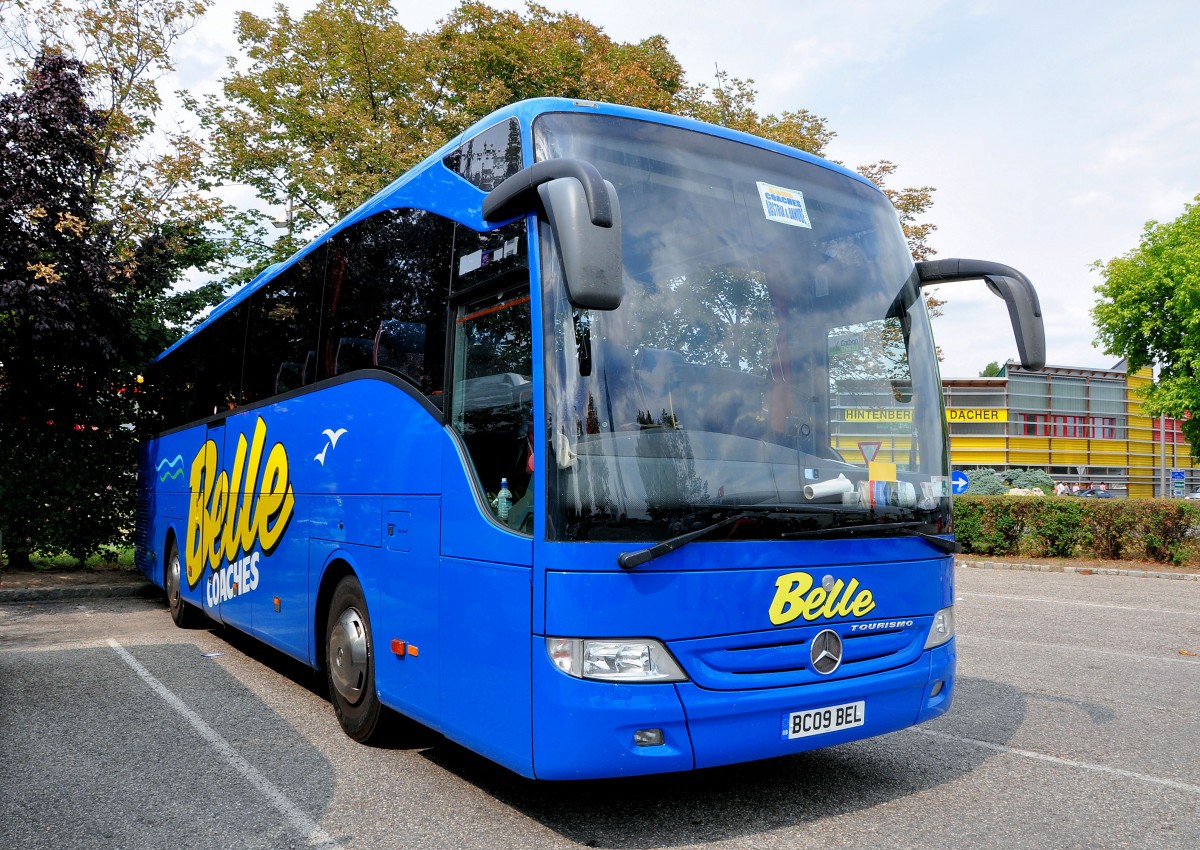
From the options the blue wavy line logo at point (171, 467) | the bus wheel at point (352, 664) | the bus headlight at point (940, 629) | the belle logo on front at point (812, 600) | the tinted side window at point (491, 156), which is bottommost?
the bus wheel at point (352, 664)

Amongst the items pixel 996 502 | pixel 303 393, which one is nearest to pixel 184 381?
pixel 303 393

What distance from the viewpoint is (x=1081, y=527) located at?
18875mm

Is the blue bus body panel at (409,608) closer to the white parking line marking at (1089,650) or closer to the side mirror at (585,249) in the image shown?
the side mirror at (585,249)

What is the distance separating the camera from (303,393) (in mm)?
6797

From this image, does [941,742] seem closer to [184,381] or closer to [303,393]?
[303,393]

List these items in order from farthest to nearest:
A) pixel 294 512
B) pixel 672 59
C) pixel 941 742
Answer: pixel 672 59, pixel 294 512, pixel 941 742

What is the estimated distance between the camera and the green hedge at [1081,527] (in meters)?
18.0

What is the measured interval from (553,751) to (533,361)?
5.20ft

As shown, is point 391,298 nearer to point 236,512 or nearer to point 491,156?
point 491,156

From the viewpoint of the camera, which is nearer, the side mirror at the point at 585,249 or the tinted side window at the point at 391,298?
the side mirror at the point at 585,249

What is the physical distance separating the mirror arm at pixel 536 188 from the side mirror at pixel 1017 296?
243 cm

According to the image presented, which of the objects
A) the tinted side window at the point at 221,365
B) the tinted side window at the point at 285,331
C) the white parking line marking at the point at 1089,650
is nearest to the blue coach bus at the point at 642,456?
the tinted side window at the point at 285,331

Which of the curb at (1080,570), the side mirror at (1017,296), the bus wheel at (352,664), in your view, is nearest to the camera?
the side mirror at (1017,296)

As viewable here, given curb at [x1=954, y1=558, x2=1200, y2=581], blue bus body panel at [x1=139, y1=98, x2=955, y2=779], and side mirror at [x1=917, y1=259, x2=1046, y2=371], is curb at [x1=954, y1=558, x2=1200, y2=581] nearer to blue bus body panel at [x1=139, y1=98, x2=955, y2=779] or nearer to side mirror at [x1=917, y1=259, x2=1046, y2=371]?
side mirror at [x1=917, y1=259, x2=1046, y2=371]
